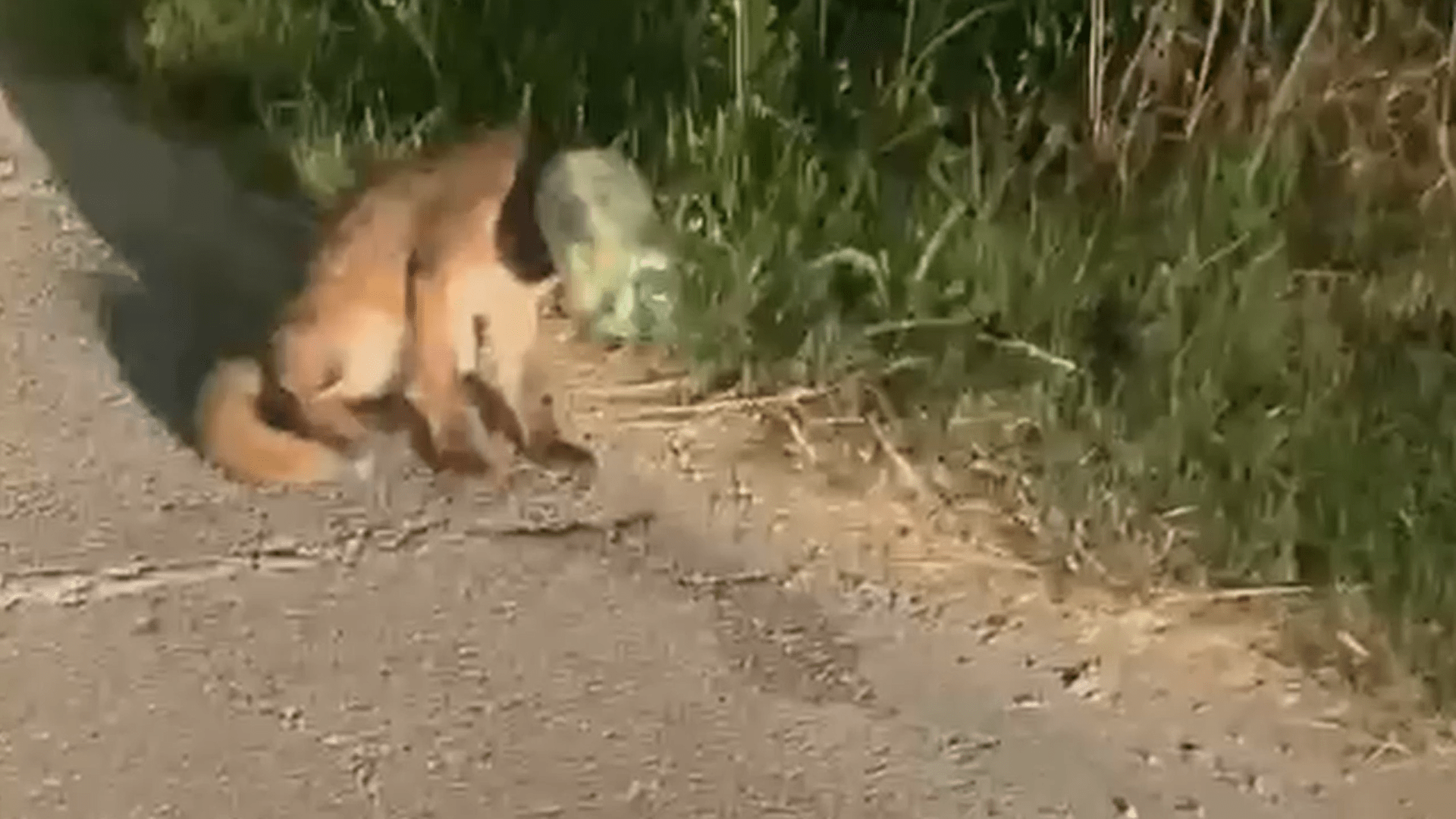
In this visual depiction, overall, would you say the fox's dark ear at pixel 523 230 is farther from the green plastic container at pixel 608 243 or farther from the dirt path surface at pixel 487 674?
the dirt path surface at pixel 487 674

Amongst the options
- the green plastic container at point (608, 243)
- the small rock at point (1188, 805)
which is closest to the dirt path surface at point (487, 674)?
the small rock at point (1188, 805)

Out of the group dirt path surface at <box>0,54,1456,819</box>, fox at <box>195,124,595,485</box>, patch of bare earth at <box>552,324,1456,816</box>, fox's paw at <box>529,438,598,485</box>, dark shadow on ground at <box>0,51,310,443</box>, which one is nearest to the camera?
dirt path surface at <box>0,54,1456,819</box>

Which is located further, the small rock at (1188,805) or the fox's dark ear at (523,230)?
the fox's dark ear at (523,230)

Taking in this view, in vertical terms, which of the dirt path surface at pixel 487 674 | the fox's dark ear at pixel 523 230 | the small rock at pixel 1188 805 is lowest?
the small rock at pixel 1188 805

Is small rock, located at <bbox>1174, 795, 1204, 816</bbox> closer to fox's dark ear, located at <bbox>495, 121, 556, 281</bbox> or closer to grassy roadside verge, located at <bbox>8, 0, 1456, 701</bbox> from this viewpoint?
grassy roadside verge, located at <bbox>8, 0, 1456, 701</bbox>

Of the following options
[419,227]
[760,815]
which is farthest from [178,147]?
[760,815]

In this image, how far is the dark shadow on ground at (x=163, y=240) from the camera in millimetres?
3617

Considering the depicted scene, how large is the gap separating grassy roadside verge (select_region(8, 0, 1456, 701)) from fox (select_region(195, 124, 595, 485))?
0.39 m

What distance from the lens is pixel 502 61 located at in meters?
4.18

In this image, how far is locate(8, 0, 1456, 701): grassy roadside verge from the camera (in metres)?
3.35

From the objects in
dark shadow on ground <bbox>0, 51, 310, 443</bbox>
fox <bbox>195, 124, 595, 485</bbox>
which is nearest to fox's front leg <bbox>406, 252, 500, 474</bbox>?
fox <bbox>195, 124, 595, 485</bbox>

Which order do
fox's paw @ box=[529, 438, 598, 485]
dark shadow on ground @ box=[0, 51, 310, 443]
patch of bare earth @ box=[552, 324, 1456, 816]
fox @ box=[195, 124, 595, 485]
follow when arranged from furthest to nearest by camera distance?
1. dark shadow on ground @ box=[0, 51, 310, 443]
2. fox's paw @ box=[529, 438, 598, 485]
3. fox @ box=[195, 124, 595, 485]
4. patch of bare earth @ box=[552, 324, 1456, 816]

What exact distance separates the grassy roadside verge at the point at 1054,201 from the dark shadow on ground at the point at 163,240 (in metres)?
0.12

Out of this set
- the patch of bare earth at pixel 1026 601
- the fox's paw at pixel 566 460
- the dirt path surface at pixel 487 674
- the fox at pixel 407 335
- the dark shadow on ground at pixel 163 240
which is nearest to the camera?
the dirt path surface at pixel 487 674
